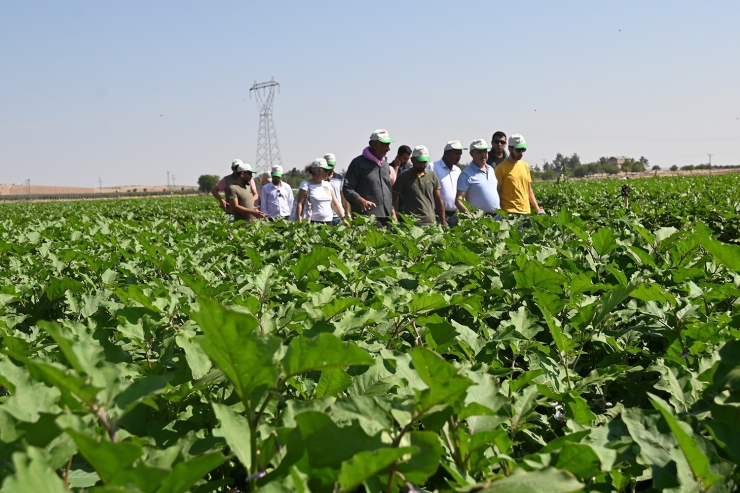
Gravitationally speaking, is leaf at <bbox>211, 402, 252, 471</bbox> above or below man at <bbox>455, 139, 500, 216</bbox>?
below

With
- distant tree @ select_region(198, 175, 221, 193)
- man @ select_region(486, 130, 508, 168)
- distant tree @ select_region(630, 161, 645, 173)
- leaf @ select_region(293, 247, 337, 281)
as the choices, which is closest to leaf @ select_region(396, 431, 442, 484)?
leaf @ select_region(293, 247, 337, 281)

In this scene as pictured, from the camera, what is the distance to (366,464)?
1059mm

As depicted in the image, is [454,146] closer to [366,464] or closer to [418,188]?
[418,188]

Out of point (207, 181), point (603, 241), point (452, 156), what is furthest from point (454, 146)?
point (207, 181)

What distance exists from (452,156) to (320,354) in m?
8.58

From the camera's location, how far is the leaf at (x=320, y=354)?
1.15 meters

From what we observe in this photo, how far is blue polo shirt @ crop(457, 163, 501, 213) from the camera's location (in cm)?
866

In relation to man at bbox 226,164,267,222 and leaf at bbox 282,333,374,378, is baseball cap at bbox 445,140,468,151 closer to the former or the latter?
man at bbox 226,164,267,222

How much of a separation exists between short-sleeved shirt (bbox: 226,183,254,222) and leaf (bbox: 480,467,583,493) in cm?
896

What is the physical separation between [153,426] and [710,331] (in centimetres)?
152

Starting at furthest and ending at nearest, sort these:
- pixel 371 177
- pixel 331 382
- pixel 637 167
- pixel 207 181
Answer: pixel 207 181, pixel 637 167, pixel 371 177, pixel 331 382

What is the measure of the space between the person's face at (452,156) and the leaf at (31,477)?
8.82m

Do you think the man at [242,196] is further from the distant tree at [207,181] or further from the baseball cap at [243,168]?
the distant tree at [207,181]

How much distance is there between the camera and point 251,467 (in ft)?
3.98
